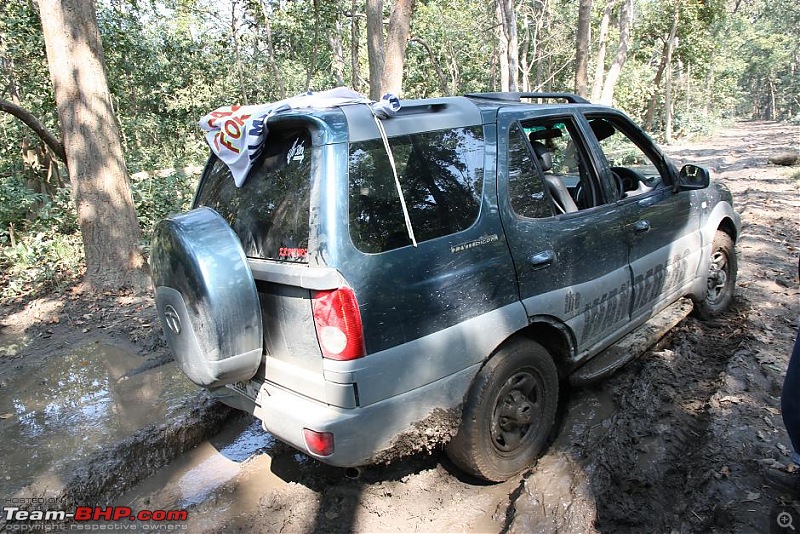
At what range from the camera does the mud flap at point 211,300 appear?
2.18 meters

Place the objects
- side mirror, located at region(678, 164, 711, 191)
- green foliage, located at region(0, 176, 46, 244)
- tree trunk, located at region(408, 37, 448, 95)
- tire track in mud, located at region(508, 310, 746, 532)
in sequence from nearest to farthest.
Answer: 1. tire track in mud, located at region(508, 310, 746, 532)
2. side mirror, located at region(678, 164, 711, 191)
3. green foliage, located at region(0, 176, 46, 244)
4. tree trunk, located at region(408, 37, 448, 95)

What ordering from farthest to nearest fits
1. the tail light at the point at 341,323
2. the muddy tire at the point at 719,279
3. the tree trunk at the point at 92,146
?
1. the tree trunk at the point at 92,146
2. the muddy tire at the point at 719,279
3. the tail light at the point at 341,323

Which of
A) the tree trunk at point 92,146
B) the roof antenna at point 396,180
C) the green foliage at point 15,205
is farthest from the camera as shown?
the green foliage at point 15,205

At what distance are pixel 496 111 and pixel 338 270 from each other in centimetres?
138

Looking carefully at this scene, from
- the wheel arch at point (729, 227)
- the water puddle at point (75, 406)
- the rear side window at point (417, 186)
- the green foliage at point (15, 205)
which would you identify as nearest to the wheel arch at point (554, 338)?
the rear side window at point (417, 186)

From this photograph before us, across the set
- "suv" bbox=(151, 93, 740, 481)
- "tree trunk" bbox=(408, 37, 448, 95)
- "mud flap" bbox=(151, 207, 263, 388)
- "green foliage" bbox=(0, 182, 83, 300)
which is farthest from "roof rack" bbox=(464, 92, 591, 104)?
"tree trunk" bbox=(408, 37, 448, 95)

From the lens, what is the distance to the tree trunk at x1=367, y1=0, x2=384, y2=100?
8.36m

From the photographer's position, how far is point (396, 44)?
7.88 metres

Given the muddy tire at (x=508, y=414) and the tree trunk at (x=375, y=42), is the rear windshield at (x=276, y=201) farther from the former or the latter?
the tree trunk at (x=375, y=42)

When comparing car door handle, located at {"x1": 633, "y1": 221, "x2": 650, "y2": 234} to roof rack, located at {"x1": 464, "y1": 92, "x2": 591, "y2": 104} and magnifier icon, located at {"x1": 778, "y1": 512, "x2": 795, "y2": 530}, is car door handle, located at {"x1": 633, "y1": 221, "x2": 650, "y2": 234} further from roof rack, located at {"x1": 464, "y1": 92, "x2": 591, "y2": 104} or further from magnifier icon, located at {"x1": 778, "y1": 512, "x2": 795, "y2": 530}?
magnifier icon, located at {"x1": 778, "y1": 512, "x2": 795, "y2": 530}

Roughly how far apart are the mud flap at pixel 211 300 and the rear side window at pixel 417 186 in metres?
0.59

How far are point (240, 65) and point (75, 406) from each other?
17401 mm

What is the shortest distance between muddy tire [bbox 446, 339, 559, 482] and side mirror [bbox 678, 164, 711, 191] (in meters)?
2.01

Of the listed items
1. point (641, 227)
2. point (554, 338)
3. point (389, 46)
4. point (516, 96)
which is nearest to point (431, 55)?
point (389, 46)
